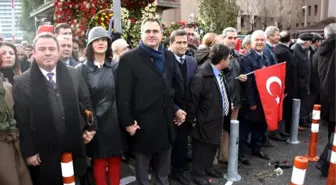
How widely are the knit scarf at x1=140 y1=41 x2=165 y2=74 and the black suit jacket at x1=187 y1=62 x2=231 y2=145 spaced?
718 millimetres

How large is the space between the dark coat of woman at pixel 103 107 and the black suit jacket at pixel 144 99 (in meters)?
0.09

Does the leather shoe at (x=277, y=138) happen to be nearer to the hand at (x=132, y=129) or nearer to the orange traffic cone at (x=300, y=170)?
the hand at (x=132, y=129)

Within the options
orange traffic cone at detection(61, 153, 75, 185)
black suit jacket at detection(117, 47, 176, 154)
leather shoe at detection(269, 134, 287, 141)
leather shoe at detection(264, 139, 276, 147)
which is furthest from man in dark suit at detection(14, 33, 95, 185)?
leather shoe at detection(269, 134, 287, 141)

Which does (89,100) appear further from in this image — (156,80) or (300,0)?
(300,0)

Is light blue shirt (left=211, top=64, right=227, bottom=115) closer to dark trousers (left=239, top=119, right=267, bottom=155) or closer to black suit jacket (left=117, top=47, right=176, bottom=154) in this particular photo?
black suit jacket (left=117, top=47, right=176, bottom=154)

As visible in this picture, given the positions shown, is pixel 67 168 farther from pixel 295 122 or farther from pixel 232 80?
pixel 295 122

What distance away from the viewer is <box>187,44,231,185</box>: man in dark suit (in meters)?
4.24

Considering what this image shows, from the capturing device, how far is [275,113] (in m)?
5.22

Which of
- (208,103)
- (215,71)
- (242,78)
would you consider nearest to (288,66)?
(242,78)

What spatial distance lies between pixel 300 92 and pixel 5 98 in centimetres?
590

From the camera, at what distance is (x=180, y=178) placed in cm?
456

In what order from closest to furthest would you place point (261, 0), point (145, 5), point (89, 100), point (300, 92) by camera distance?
point (89, 100)
point (145, 5)
point (300, 92)
point (261, 0)

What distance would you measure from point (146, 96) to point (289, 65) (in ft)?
12.1

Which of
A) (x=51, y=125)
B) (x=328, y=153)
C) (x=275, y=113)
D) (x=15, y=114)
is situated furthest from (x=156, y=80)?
(x=328, y=153)
